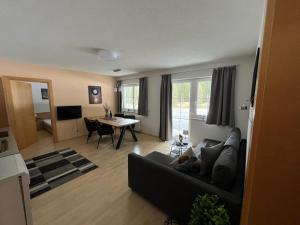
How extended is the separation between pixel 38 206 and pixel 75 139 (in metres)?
2.91

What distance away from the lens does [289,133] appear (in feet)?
2.06

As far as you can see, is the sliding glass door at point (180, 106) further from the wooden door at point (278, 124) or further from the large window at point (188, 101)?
the wooden door at point (278, 124)

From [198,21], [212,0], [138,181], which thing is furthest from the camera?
[138,181]

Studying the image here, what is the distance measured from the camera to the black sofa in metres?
1.20

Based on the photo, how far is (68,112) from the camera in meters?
4.44

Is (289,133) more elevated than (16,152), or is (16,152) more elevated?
(289,133)

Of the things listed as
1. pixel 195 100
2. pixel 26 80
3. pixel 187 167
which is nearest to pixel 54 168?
pixel 26 80

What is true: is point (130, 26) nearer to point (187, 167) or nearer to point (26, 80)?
point (187, 167)

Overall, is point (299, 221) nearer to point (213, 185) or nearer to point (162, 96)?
point (213, 185)

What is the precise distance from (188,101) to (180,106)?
309 mm

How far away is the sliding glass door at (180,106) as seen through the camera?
3952 mm

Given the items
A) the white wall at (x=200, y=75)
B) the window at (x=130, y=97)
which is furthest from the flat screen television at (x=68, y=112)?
the white wall at (x=200, y=75)

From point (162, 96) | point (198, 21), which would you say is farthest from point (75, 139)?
point (198, 21)

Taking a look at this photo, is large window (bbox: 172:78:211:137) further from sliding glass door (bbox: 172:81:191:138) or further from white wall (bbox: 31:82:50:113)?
white wall (bbox: 31:82:50:113)
